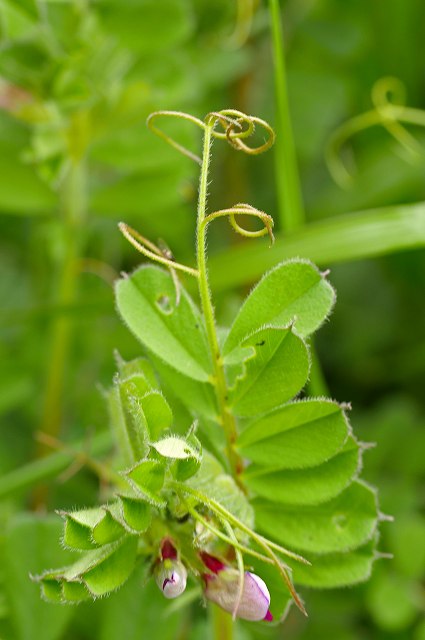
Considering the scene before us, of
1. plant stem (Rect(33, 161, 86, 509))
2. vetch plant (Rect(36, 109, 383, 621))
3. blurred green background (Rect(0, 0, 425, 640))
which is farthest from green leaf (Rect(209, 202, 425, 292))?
vetch plant (Rect(36, 109, 383, 621))

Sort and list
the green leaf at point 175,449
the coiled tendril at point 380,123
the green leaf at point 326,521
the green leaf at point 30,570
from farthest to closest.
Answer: the coiled tendril at point 380,123 → the green leaf at point 30,570 → the green leaf at point 326,521 → the green leaf at point 175,449

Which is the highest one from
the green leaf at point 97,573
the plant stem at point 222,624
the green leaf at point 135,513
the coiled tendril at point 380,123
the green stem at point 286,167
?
the coiled tendril at point 380,123

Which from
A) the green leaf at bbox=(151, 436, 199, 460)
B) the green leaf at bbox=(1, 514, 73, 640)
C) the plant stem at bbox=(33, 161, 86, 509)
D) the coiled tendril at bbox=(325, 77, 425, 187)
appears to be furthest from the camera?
the coiled tendril at bbox=(325, 77, 425, 187)

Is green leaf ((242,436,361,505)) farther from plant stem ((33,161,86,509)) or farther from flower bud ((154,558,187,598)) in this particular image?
plant stem ((33,161,86,509))

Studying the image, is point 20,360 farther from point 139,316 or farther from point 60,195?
point 139,316

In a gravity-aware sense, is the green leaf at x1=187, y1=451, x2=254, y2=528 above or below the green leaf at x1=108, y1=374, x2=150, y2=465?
below

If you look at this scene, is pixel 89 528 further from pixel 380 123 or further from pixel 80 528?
pixel 380 123

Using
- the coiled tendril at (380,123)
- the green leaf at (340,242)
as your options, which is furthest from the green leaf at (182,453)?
the coiled tendril at (380,123)

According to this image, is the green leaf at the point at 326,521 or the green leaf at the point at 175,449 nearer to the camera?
the green leaf at the point at 175,449

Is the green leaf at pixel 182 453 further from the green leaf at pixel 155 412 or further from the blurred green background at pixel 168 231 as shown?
the blurred green background at pixel 168 231
